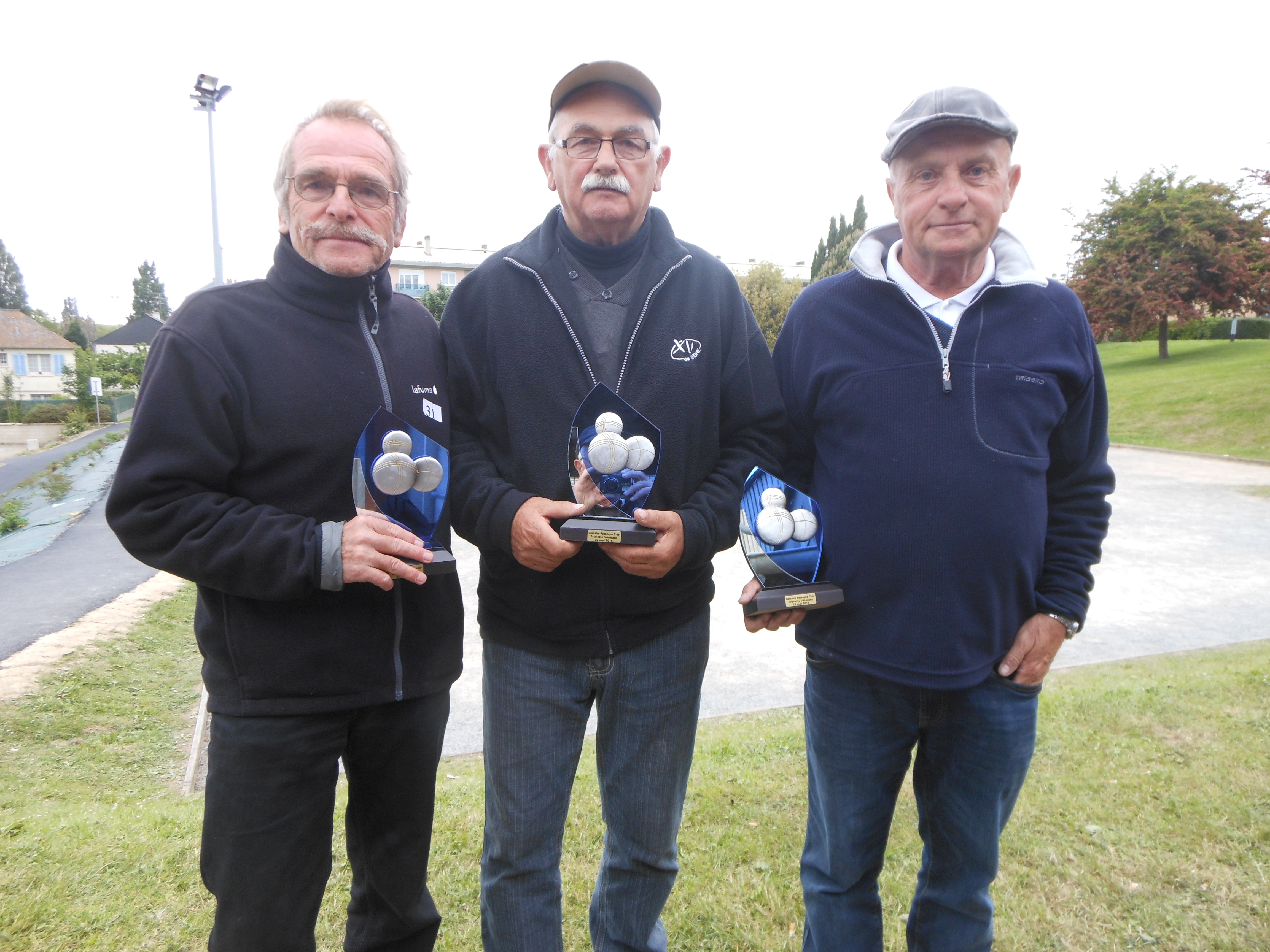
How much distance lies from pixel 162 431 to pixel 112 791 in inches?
133

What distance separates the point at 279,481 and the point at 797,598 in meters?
1.30

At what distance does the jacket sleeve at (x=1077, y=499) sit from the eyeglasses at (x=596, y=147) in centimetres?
128

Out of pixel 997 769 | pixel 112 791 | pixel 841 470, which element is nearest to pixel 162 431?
pixel 841 470

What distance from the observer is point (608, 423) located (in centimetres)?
198

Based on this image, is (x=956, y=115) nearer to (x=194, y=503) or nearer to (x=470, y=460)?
(x=470, y=460)

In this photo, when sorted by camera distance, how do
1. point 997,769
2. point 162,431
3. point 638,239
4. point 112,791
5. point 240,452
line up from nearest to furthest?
point 162,431 < point 240,452 < point 997,769 < point 638,239 < point 112,791

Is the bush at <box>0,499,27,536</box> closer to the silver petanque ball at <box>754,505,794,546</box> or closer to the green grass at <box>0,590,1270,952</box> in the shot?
the green grass at <box>0,590,1270,952</box>

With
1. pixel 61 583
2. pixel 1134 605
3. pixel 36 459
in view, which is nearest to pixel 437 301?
pixel 36 459

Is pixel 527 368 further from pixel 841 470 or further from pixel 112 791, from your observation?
pixel 112 791

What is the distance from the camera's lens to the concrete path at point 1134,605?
575 centimetres

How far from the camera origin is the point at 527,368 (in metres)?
2.12

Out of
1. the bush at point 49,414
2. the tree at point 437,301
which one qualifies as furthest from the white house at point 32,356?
the tree at point 437,301

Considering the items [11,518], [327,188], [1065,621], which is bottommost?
[11,518]

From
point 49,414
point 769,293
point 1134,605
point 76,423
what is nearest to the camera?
point 1134,605
